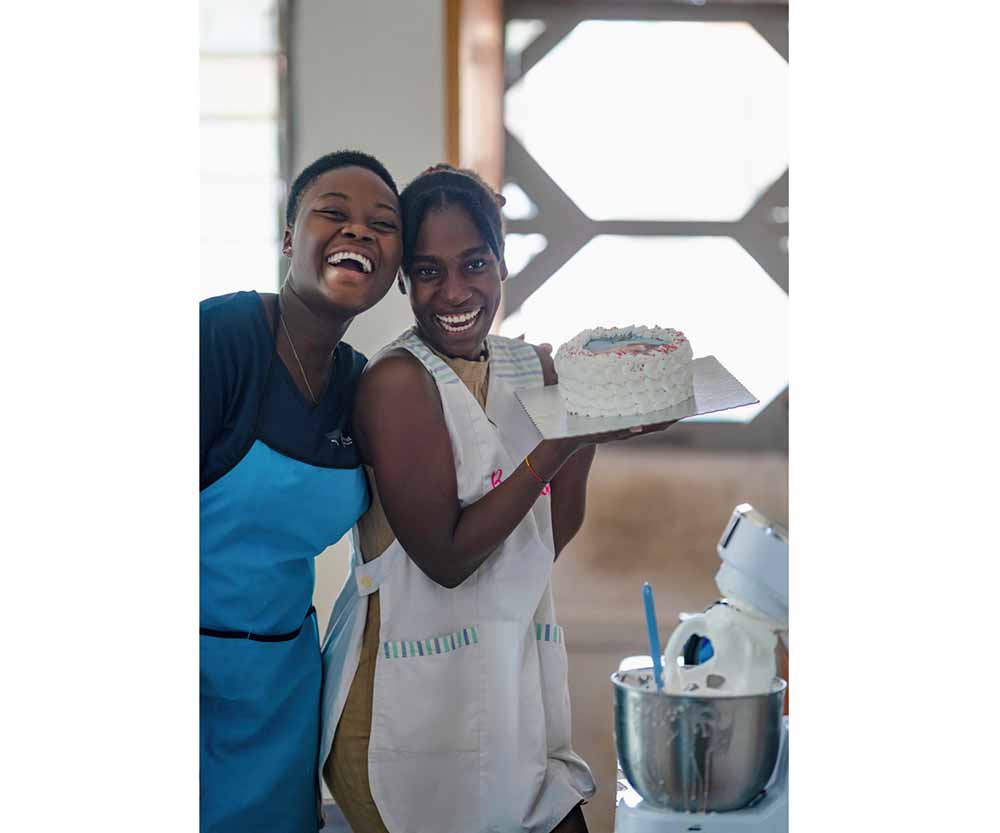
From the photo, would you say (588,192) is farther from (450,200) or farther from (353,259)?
(353,259)

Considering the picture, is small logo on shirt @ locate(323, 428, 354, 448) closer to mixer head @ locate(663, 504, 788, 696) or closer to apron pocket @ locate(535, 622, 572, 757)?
apron pocket @ locate(535, 622, 572, 757)

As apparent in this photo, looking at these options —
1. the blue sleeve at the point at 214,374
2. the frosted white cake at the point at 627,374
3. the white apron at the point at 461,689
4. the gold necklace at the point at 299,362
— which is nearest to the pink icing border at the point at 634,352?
the frosted white cake at the point at 627,374

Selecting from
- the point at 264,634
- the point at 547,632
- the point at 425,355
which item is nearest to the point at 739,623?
the point at 547,632

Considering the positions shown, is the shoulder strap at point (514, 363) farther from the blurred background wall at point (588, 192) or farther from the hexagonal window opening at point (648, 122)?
the hexagonal window opening at point (648, 122)

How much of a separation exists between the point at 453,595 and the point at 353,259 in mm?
469

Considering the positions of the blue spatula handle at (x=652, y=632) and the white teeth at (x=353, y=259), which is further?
the white teeth at (x=353, y=259)

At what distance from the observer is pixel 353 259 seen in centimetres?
144

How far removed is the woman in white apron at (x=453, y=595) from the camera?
1.44m

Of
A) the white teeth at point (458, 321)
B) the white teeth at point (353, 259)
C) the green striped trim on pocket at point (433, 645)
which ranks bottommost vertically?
the green striped trim on pocket at point (433, 645)

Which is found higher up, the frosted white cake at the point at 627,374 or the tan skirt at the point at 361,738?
the frosted white cake at the point at 627,374
